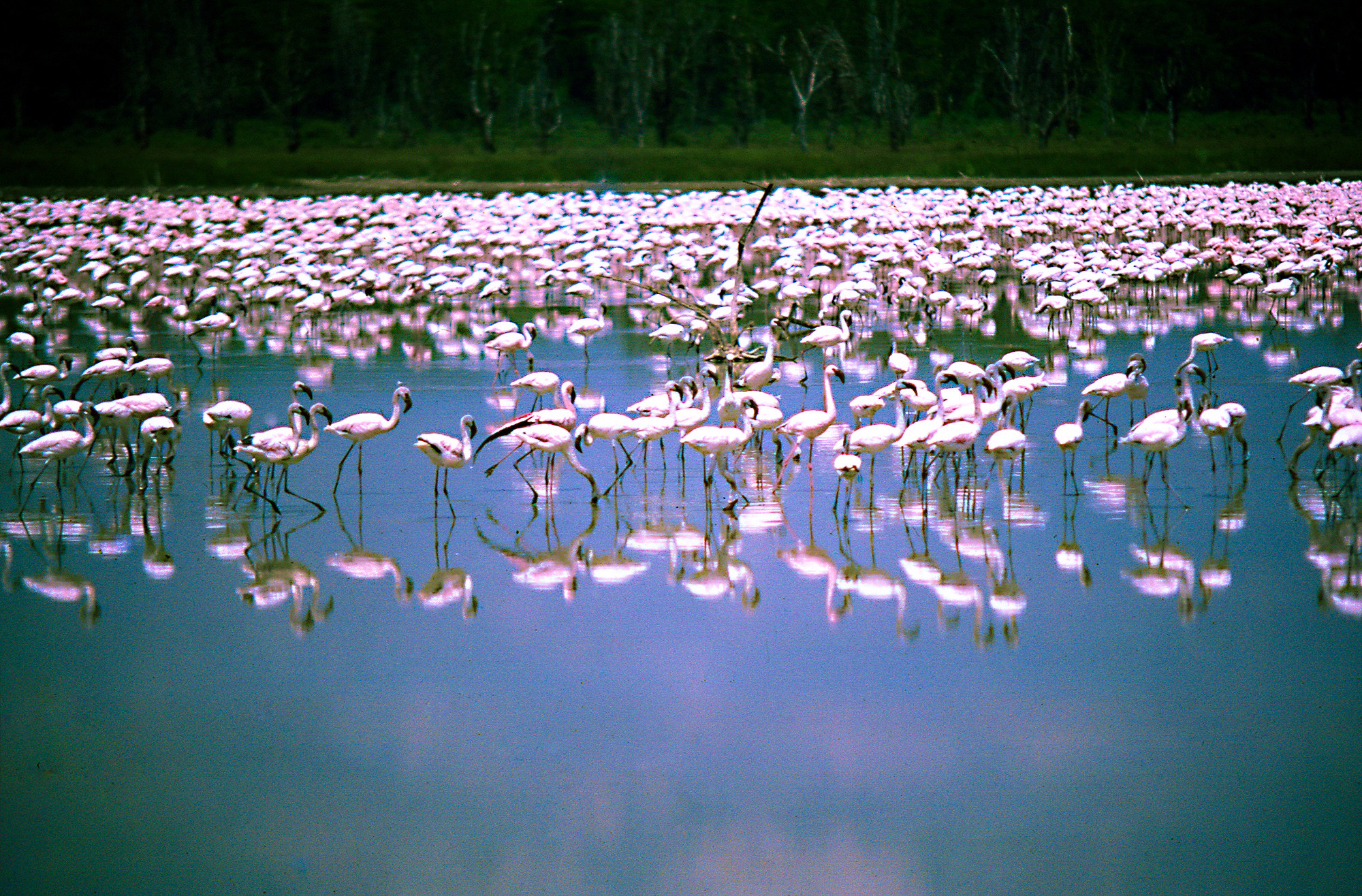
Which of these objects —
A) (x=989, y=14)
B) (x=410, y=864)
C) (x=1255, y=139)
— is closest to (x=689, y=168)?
(x=1255, y=139)

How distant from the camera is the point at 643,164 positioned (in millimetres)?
49031

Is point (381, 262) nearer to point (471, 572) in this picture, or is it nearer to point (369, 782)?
point (471, 572)

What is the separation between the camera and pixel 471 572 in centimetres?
855

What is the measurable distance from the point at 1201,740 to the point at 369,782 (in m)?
3.62

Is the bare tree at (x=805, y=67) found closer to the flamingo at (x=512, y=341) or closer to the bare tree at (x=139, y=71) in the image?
the bare tree at (x=139, y=71)

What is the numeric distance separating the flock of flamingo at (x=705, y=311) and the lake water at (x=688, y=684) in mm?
555

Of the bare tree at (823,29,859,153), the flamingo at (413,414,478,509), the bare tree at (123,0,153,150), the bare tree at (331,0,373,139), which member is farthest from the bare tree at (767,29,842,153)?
the flamingo at (413,414,478,509)

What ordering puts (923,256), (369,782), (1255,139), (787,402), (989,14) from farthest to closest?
(989,14) → (1255,139) → (923,256) → (787,402) → (369,782)

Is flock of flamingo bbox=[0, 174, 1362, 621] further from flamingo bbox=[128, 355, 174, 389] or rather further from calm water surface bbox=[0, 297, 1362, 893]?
calm water surface bbox=[0, 297, 1362, 893]

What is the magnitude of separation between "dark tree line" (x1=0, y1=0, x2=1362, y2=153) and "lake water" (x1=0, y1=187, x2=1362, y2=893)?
161 ft

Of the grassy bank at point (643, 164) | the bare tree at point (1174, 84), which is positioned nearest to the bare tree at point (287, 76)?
the grassy bank at point (643, 164)

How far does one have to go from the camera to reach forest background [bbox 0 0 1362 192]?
49562mm

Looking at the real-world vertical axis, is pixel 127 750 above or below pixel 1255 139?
Result: below

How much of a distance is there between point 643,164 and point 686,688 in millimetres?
43807
